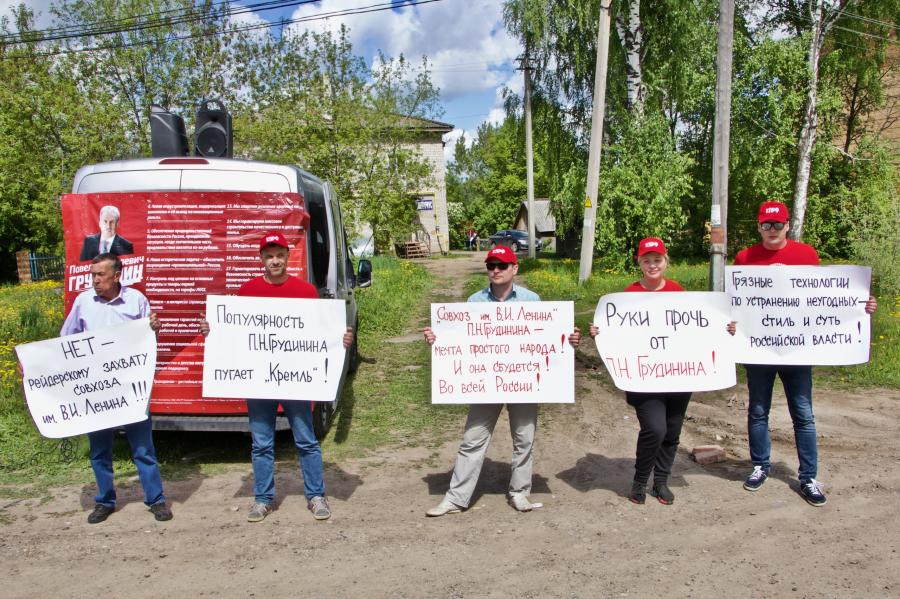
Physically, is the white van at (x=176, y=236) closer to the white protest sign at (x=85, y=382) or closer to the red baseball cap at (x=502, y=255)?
the white protest sign at (x=85, y=382)

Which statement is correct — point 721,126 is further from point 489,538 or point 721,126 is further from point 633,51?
point 633,51

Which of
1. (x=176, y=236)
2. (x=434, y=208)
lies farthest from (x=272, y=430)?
(x=434, y=208)

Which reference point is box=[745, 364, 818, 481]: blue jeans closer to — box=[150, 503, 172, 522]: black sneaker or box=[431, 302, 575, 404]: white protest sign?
box=[431, 302, 575, 404]: white protest sign

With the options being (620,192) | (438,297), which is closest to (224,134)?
(438,297)

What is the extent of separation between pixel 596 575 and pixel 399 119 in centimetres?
2705

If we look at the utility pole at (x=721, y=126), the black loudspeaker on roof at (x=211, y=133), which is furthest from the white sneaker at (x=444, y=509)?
the utility pole at (x=721, y=126)

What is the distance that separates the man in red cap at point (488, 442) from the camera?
189 inches

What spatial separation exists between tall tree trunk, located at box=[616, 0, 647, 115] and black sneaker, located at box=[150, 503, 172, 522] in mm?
18514

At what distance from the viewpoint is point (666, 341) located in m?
4.85

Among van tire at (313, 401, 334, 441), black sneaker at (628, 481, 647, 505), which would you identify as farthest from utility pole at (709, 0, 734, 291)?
van tire at (313, 401, 334, 441)

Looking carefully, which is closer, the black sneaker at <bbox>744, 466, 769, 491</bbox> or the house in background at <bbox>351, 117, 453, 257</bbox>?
the black sneaker at <bbox>744, 466, 769, 491</bbox>

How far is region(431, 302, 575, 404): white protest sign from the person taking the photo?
4.78 metres

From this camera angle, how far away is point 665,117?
2075 cm

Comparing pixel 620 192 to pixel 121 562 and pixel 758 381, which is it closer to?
pixel 758 381
